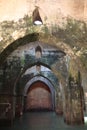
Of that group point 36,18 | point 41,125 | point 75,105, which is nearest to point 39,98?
point 75,105

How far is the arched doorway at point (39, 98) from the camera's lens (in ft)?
61.6

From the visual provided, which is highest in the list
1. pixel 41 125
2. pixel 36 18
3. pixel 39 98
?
pixel 36 18

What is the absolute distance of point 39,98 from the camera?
1900 centimetres

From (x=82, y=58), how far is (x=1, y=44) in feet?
5.57

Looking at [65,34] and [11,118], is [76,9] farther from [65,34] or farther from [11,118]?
[11,118]

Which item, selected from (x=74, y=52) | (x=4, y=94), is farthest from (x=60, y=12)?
(x=4, y=94)

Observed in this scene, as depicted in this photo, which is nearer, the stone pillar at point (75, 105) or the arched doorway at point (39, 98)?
the stone pillar at point (75, 105)

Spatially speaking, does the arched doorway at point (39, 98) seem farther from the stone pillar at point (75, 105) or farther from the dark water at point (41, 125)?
the stone pillar at point (75, 105)

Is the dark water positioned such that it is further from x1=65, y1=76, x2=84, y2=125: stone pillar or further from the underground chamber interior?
the underground chamber interior

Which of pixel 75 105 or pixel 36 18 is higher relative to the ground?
pixel 36 18

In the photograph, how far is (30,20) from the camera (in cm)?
452

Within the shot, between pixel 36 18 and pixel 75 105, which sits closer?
pixel 36 18

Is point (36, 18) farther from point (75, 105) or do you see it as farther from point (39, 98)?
point (39, 98)

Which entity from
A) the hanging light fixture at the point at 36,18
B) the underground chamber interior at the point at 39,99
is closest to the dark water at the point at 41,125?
the hanging light fixture at the point at 36,18
